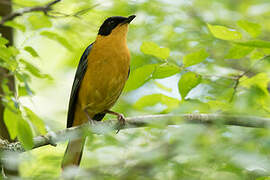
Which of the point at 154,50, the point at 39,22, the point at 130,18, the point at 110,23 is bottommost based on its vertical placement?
the point at 110,23

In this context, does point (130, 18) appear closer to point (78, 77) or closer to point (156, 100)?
point (78, 77)

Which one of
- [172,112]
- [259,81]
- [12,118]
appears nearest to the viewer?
[12,118]

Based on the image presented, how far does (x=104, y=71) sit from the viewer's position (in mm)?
4879

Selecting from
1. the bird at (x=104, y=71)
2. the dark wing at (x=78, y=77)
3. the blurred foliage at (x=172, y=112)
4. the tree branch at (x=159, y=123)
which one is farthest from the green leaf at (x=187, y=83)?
the dark wing at (x=78, y=77)

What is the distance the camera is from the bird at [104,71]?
4844 millimetres

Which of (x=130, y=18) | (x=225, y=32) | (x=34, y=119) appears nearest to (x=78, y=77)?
(x=130, y=18)

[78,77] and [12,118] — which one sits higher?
[12,118]

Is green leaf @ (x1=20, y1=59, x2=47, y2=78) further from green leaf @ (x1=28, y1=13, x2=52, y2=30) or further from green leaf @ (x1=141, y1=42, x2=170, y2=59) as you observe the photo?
green leaf @ (x1=141, y1=42, x2=170, y2=59)

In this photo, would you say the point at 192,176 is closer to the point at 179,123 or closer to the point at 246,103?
the point at 179,123

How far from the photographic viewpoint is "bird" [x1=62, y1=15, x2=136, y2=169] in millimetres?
4844

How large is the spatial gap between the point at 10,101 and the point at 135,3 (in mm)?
2746

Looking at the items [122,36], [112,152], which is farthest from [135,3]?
[112,152]

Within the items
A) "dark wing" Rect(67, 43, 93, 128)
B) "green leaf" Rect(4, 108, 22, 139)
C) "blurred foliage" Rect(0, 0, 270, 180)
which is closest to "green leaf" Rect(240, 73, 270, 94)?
"blurred foliage" Rect(0, 0, 270, 180)

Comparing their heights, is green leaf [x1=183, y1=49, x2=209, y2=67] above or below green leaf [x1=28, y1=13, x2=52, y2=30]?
below
